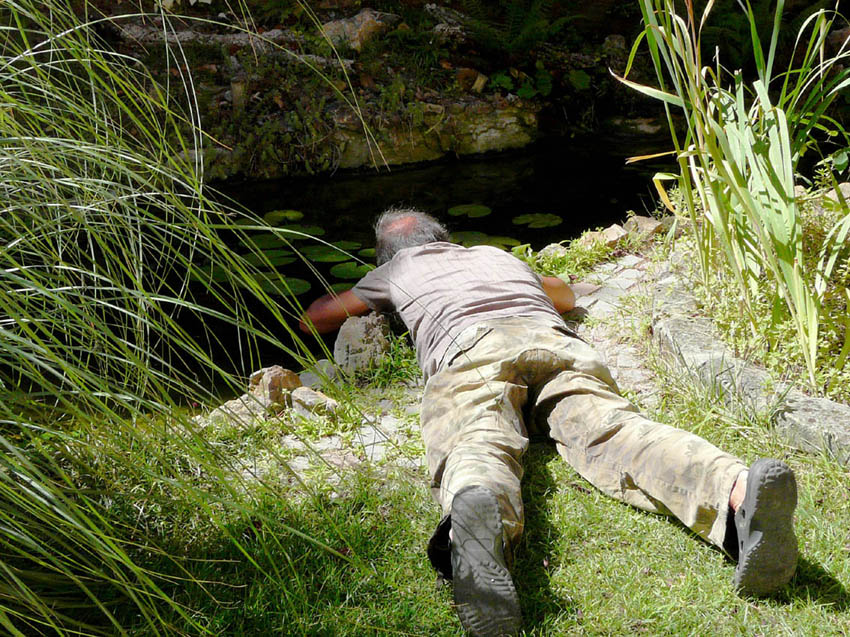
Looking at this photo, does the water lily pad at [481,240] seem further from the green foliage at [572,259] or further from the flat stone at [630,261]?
the flat stone at [630,261]

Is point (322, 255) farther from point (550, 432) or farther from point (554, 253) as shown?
point (550, 432)

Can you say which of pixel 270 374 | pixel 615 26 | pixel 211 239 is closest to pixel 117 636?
pixel 211 239

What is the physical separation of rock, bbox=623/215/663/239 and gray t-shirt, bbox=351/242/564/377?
1.29 metres

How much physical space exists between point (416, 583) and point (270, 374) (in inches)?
43.9

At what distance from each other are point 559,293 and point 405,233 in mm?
618

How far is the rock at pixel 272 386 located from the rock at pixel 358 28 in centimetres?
480

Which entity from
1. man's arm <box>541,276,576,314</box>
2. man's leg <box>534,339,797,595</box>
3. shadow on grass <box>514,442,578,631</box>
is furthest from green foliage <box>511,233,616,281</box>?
shadow on grass <box>514,442,578,631</box>

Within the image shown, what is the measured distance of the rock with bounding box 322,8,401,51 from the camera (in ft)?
22.6

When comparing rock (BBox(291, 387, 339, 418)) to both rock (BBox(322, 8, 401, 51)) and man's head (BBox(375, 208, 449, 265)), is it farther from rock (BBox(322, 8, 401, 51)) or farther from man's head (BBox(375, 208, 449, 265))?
rock (BBox(322, 8, 401, 51))

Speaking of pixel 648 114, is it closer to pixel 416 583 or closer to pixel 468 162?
pixel 468 162

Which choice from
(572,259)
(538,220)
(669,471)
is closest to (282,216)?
(538,220)

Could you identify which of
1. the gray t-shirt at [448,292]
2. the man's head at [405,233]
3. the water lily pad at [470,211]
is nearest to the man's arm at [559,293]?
the gray t-shirt at [448,292]

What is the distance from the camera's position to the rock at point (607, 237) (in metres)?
3.64

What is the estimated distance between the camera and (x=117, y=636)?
144 cm
